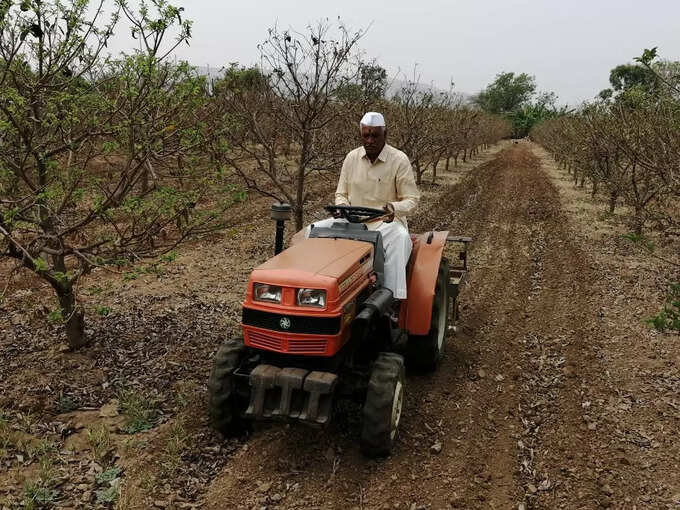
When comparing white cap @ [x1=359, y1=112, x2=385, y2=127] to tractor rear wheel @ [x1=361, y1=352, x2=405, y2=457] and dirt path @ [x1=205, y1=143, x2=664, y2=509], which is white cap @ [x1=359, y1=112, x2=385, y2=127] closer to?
tractor rear wheel @ [x1=361, y1=352, x2=405, y2=457]

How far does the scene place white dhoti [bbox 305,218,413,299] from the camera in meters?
4.00

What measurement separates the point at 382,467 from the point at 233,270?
5.04m

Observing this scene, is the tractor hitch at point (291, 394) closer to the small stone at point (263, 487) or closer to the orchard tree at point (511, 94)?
the small stone at point (263, 487)

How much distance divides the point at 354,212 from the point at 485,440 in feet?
6.38

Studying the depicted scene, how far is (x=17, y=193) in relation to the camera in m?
4.56

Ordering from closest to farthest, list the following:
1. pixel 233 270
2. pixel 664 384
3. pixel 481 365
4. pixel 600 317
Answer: pixel 664 384 < pixel 481 365 < pixel 600 317 < pixel 233 270

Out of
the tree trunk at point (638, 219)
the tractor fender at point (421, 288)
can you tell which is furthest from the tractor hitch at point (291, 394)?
the tree trunk at point (638, 219)

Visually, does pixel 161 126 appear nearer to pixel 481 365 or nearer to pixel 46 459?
pixel 46 459

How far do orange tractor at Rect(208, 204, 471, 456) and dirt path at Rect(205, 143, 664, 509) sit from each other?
261 millimetres

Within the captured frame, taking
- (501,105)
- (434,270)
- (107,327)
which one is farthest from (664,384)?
(501,105)

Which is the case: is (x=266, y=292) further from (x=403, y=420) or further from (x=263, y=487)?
(x=403, y=420)

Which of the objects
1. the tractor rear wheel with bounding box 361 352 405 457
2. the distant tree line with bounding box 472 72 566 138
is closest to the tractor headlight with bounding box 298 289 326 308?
the tractor rear wheel with bounding box 361 352 405 457

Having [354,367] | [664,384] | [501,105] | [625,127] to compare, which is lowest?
[664,384]

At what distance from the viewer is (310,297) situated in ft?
10.7
